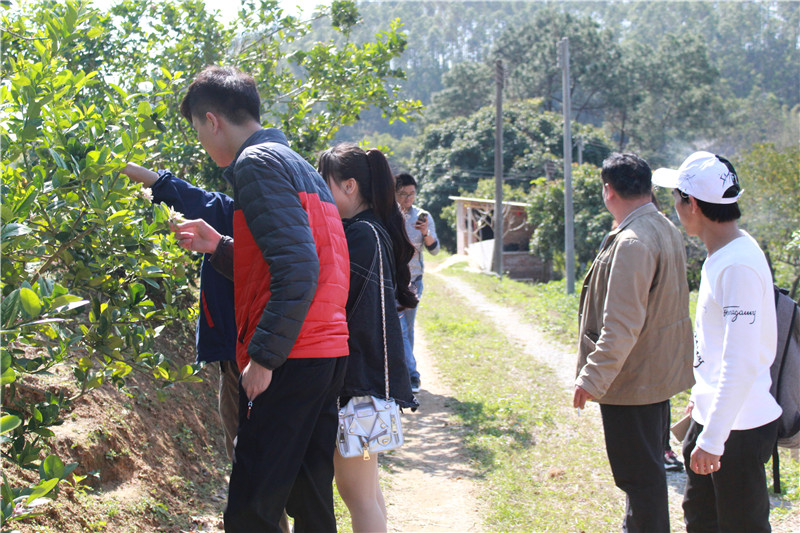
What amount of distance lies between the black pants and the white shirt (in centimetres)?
140

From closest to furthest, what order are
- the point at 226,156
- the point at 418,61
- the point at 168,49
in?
the point at 226,156, the point at 168,49, the point at 418,61

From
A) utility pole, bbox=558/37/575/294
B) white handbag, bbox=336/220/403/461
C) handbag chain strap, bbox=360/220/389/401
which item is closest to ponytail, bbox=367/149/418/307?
handbag chain strap, bbox=360/220/389/401

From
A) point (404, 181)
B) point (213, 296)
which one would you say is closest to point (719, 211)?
point (213, 296)

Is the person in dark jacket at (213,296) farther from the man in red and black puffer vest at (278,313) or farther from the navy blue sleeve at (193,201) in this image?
the man in red and black puffer vest at (278,313)

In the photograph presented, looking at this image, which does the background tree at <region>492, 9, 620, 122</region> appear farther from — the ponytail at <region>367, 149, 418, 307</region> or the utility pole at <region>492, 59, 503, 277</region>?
the ponytail at <region>367, 149, 418, 307</region>

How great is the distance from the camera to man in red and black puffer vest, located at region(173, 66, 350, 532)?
7.25 ft

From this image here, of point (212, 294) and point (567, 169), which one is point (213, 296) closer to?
point (212, 294)

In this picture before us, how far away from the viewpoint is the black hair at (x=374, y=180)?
299cm

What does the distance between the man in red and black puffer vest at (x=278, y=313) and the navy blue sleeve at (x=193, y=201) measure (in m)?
0.49

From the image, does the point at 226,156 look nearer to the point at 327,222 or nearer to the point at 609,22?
the point at 327,222

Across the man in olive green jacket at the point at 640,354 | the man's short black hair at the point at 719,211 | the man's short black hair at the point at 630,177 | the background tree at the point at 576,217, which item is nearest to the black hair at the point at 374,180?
the man in olive green jacket at the point at 640,354

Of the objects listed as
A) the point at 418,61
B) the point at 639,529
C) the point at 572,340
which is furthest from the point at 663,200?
the point at 418,61

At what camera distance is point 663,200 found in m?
23.4

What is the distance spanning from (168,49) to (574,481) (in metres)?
4.29
